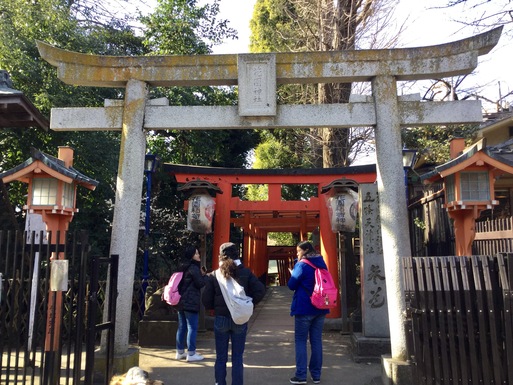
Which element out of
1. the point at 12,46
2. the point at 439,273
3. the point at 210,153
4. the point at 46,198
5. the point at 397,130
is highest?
the point at 12,46

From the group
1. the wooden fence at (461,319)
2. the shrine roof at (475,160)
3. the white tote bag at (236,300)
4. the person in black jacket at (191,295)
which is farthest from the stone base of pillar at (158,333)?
the shrine roof at (475,160)

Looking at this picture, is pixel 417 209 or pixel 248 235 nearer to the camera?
pixel 417 209

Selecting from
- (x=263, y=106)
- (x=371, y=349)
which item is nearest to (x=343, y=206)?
(x=371, y=349)

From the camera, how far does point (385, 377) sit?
5.85 metres

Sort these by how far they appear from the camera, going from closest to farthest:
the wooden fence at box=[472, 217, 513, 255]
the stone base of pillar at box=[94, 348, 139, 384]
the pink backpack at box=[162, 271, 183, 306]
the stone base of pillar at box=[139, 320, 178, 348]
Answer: the stone base of pillar at box=[94, 348, 139, 384] → the pink backpack at box=[162, 271, 183, 306] → the wooden fence at box=[472, 217, 513, 255] → the stone base of pillar at box=[139, 320, 178, 348]

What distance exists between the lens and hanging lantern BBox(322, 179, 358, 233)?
990 cm

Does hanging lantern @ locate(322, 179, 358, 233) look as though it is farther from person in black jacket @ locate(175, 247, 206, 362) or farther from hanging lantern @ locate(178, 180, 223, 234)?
person in black jacket @ locate(175, 247, 206, 362)

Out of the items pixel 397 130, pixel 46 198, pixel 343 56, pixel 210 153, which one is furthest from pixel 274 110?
pixel 210 153

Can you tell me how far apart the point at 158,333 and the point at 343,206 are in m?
4.57

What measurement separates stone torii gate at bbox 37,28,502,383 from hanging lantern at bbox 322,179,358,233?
11.4ft

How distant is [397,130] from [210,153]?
1045 cm

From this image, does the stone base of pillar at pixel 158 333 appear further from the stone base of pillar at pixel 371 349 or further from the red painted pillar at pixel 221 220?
the stone base of pillar at pixel 371 349

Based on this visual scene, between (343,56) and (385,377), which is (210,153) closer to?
(343,56)

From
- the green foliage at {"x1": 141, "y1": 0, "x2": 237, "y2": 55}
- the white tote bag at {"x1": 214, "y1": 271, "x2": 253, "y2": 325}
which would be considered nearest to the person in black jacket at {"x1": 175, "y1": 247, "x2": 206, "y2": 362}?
the white tote bag at {"x1": 214, "y1": 271, "x2": 253, "y2": 325}
